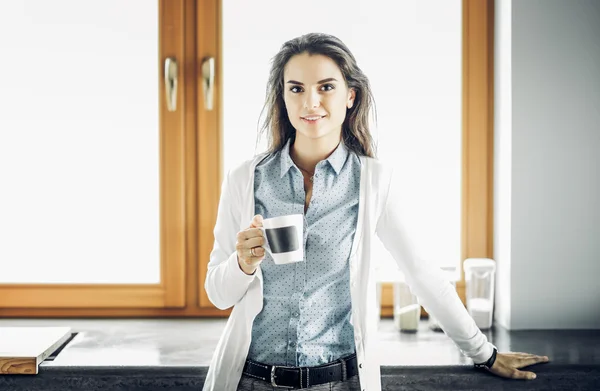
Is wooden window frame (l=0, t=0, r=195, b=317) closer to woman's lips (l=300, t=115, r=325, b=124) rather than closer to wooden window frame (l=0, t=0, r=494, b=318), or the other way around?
wooden window frame (l=0, t=0, r=494, b=318)

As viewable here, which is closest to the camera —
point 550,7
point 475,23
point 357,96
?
point 357,96

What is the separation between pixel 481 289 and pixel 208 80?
3.23ft

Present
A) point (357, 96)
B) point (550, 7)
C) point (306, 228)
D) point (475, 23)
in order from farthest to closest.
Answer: point (475, 23) < point (550, 7) < point (357, 96) < point (306, 228)

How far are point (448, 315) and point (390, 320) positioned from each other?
562 millimetres


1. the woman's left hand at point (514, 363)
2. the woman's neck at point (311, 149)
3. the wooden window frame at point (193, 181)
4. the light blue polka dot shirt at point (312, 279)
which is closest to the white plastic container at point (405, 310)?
the wooden window frame at point (193, 181)

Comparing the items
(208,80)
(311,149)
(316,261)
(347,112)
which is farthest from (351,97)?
(208,80)

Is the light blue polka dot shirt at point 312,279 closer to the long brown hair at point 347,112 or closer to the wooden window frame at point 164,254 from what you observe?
the long brown hair at point 347,112

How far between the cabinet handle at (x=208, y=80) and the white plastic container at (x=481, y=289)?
875mm

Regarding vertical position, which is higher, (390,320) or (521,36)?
(521,36)

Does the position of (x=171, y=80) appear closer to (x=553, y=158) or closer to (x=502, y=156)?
(x=502, y=156)

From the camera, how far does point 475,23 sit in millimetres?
2076

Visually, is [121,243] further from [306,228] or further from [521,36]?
[521,36]

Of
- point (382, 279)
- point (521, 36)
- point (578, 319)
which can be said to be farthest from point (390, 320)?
point (521, 36)

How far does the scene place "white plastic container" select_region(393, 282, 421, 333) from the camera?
197 centimetres
